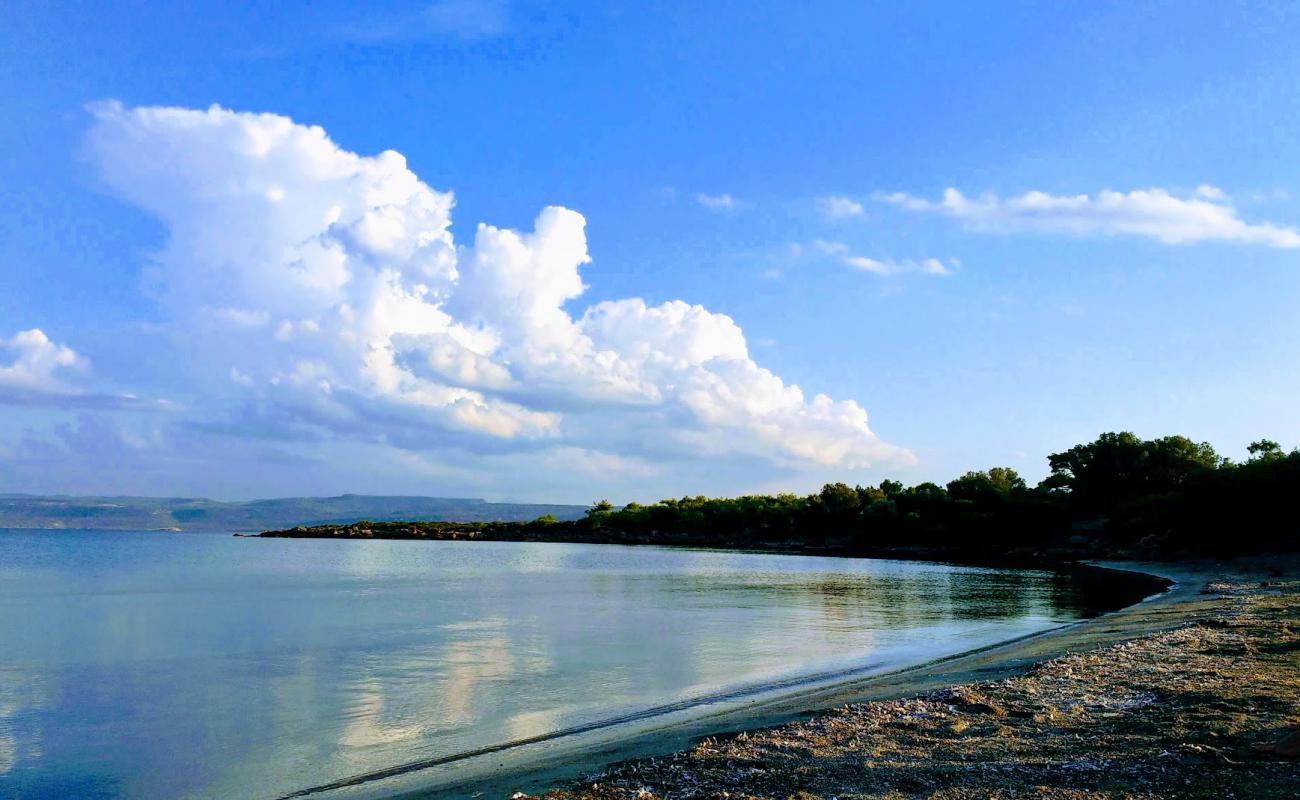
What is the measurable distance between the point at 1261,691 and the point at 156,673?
A: 2524 cm

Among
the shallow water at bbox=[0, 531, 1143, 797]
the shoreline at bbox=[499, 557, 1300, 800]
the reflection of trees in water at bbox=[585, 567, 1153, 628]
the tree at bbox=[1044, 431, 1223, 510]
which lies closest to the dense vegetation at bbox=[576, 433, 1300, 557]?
the tree at bbox=[1044, 431, 1223, 510]

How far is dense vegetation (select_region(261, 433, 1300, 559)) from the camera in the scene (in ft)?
245

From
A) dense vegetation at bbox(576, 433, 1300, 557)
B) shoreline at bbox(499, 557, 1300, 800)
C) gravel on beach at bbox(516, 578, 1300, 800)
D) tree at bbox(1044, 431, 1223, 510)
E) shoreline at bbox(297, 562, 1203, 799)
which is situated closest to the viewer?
gravel on beach at bbox(516, 578, 1300, 800)

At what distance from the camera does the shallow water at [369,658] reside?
603 inches

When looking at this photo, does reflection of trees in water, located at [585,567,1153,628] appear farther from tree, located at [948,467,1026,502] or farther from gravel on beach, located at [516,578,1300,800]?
tree, located at [948,467,1026,502]

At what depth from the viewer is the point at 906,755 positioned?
11555 mm

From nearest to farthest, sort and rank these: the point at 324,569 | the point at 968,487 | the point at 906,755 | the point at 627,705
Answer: the point at 906,755
the point at 627,705
the point at 324,569
the point at 968,487

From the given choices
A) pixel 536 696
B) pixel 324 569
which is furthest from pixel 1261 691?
pixel 324 569

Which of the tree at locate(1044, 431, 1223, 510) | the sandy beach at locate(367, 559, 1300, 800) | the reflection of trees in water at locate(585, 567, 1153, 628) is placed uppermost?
the tree at locate(1044, 431, 1223, 510)

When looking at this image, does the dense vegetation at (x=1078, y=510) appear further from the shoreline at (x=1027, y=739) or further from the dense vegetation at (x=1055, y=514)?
the shoreline at (x=1027, y=739)

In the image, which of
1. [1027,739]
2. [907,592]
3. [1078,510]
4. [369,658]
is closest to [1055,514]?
[1078,510]

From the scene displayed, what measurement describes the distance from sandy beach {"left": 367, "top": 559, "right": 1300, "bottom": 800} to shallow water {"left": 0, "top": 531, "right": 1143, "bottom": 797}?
3.19 meters

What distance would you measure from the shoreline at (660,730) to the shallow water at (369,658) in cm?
94

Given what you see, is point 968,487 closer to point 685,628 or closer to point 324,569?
point 324,569
